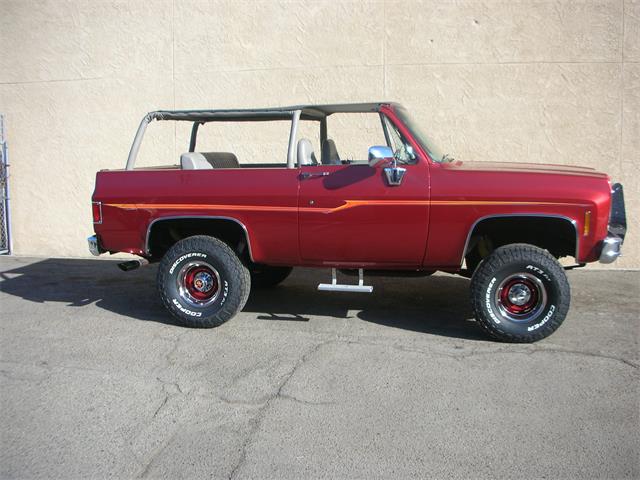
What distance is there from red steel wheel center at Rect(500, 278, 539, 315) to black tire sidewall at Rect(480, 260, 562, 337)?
10 cm

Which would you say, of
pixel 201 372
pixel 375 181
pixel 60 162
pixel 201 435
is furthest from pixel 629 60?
pixel 60 162

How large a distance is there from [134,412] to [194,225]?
2362 millimetres

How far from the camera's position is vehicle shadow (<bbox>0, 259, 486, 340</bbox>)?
595cm

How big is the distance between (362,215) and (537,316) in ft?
5.38

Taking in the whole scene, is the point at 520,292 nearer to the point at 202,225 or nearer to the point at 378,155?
the point at 378,155

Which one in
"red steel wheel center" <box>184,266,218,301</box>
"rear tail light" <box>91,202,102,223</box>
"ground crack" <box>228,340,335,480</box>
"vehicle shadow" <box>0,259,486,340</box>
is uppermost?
"rear tail light" <box>91,202,102,223</box>

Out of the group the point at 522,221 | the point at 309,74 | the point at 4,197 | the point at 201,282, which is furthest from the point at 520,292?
the point at 4,197

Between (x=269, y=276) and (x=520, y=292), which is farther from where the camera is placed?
(x=269, y=276)

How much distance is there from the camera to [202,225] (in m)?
5.92

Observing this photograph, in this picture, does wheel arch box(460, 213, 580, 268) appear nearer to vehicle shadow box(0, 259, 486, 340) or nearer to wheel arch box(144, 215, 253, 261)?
vehicle shadow box(0, 259, 486, 340)

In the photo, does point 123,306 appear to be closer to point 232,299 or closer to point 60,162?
point 232,299

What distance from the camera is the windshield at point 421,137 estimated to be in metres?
5.45

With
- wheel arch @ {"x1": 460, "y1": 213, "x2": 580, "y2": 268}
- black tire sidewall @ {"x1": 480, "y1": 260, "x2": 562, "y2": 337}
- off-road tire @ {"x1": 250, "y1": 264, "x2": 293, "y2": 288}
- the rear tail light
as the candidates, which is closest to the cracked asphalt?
black tire sidewall @ {"x1": 480, "y1": 260, "x2": 562, "y2": 337}

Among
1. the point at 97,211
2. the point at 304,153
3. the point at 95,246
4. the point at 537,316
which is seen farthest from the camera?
the point at 95,246
